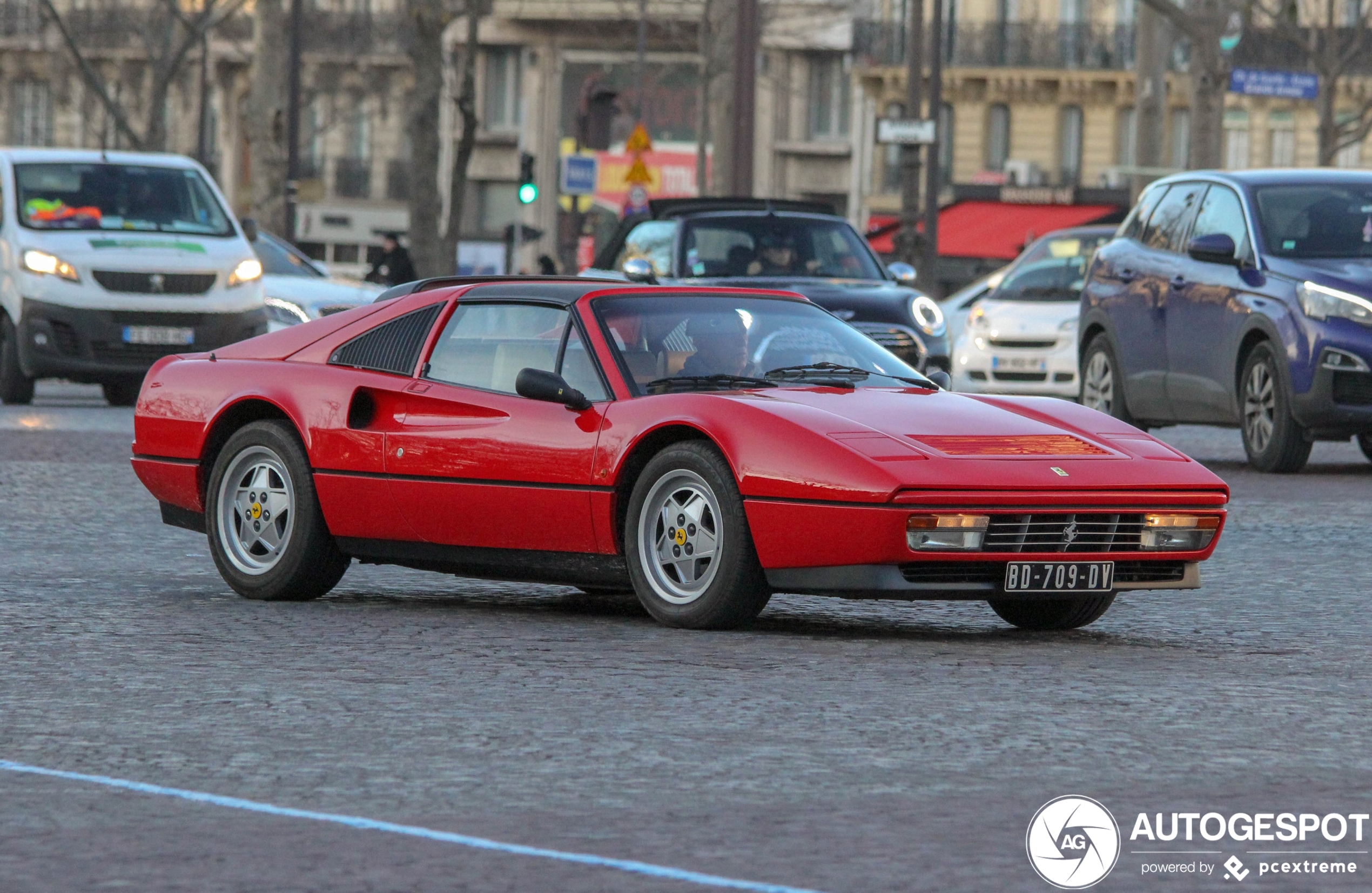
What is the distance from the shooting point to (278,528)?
32.0ft

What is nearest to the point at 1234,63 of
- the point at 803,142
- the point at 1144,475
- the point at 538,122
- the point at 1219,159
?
the point at 803,142

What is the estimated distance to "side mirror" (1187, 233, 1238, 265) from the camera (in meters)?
16.1

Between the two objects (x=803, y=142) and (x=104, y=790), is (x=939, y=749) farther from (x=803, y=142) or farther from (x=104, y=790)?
(x=803, y=142)

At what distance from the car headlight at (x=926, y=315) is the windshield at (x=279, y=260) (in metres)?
8.65

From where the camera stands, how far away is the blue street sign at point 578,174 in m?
42.2

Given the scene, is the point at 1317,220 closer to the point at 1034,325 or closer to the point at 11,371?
the point at 1034,325

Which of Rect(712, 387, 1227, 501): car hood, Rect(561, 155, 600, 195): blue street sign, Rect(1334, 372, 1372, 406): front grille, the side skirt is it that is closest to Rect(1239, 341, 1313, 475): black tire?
Rect(1334, 372, 1372, 406): front grille

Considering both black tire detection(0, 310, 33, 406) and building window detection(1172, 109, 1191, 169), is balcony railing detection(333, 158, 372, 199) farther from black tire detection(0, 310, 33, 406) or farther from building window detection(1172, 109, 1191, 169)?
black tire detection(0, 310, 33, 406)

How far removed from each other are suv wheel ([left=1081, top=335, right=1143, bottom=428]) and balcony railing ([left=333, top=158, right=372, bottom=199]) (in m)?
60.2

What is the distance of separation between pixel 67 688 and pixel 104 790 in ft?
5.12

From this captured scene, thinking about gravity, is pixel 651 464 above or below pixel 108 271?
above

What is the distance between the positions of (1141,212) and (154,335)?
27.7 feet

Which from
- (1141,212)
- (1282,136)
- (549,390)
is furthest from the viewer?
(1282,136)

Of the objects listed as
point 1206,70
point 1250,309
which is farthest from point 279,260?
point 1206,70
